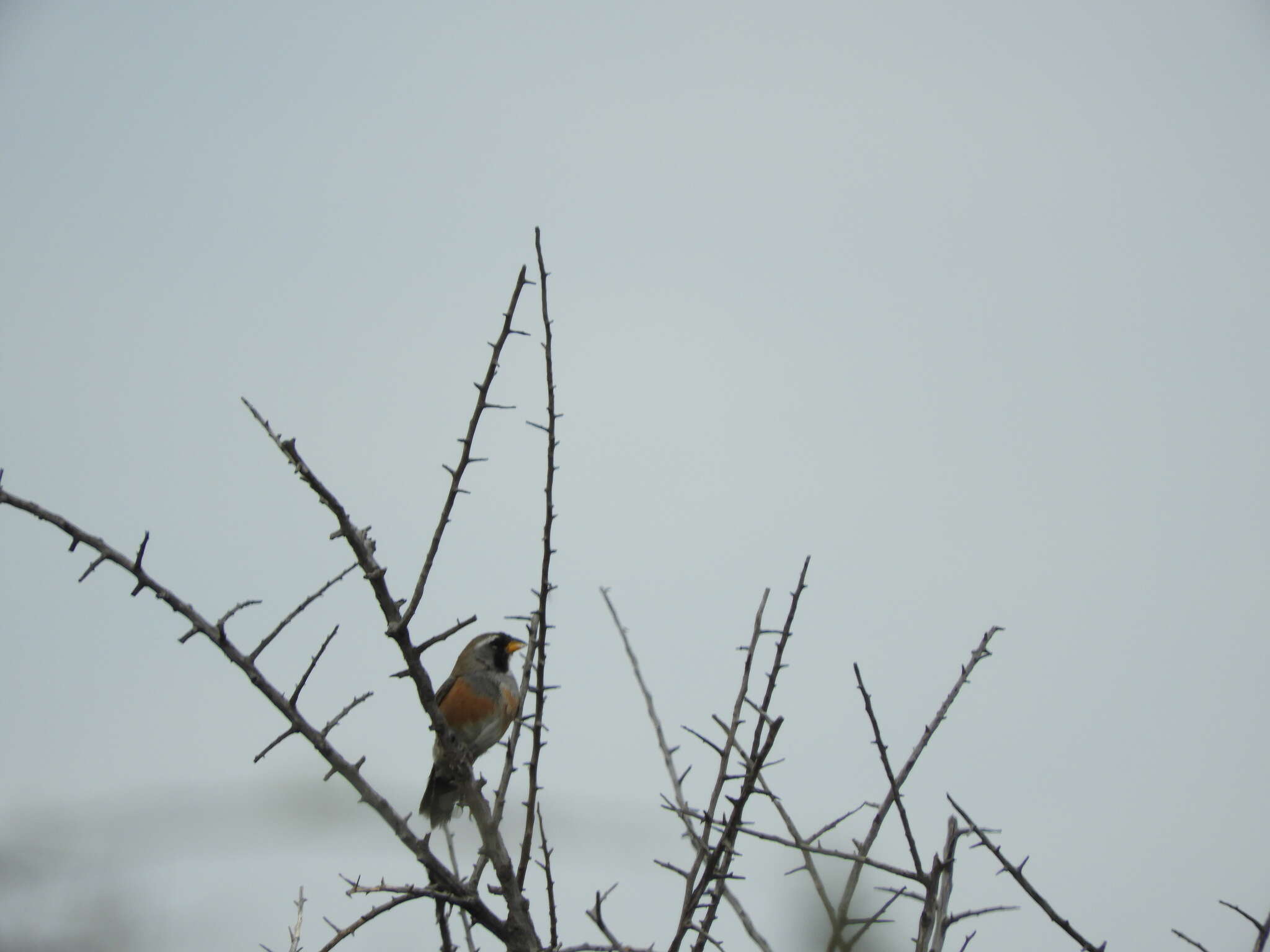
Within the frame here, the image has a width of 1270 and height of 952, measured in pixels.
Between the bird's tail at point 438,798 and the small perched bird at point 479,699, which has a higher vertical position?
the small perched bird at point 479,699

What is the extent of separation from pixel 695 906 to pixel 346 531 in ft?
3.86

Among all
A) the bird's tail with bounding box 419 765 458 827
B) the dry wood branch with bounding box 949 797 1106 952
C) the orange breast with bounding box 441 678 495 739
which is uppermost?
the orange breast with bounding box 441 678 495 739

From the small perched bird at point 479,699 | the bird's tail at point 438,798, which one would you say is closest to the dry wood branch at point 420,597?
the bird's tail at point 438,798

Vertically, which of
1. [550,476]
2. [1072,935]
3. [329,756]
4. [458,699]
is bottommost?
[1072,935]

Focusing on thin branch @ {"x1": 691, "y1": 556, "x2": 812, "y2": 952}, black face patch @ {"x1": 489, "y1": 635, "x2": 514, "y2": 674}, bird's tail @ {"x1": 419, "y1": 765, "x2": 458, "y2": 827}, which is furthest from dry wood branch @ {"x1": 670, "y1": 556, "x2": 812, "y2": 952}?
black face patch @ {"x1": 489, "y1": 635, "x2": 514, "y2": 674}

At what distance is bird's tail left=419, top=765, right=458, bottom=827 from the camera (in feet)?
17.6

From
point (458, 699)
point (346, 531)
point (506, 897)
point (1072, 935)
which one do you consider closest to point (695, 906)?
point (506, 897)

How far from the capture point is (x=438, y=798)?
5.48 meters

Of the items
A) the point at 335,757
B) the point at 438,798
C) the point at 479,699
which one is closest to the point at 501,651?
the point at 479,699

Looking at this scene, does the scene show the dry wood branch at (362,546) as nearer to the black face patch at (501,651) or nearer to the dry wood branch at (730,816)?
the dry wood branch at (730,816)

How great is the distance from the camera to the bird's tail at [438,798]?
5363mm

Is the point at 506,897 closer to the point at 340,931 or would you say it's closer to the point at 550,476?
the point at 340,931

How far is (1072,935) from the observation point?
7.51 feet

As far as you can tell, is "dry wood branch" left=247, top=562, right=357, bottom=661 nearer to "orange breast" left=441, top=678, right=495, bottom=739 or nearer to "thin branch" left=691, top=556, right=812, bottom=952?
"thin branch" left=691, top=556, right=812, bottom=952
